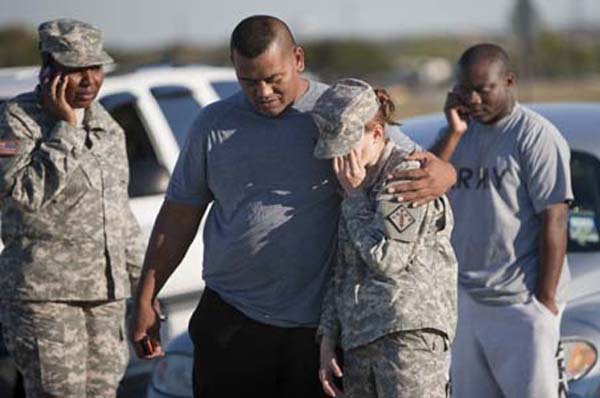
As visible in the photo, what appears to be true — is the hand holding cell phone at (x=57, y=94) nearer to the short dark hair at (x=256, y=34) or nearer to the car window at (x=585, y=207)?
the short dark hair at (x=256, y=34)

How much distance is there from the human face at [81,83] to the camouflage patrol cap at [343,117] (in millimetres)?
1318

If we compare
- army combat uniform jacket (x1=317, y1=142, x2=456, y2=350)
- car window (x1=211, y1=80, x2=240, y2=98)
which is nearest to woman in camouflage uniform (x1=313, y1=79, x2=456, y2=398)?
army combat uniform jacket (x1=317, y1=142, x2=456, y2=350)

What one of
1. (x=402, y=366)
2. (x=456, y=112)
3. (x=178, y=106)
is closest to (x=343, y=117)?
(x=402, y=366)

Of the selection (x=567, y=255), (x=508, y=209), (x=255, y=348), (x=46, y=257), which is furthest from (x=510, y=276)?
(x=46, y=257)

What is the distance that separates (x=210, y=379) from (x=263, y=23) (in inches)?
48.4

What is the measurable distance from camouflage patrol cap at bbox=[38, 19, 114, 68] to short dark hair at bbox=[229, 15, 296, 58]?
948 millimetres

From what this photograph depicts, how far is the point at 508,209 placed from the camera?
18.5 ft

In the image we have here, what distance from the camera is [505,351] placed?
5660 millimetres

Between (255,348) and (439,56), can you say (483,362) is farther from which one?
(439,56)

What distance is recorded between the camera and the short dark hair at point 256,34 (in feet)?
15.3

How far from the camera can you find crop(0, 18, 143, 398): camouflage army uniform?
550 centimetres

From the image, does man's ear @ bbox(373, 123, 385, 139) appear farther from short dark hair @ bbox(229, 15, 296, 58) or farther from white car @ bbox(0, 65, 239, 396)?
white car @ bbox(0, 65, 239, 396)

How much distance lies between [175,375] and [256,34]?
2.18 meters

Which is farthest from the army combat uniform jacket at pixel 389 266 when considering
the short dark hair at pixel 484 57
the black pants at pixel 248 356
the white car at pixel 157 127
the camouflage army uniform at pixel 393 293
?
the white car at pixel 157 127
